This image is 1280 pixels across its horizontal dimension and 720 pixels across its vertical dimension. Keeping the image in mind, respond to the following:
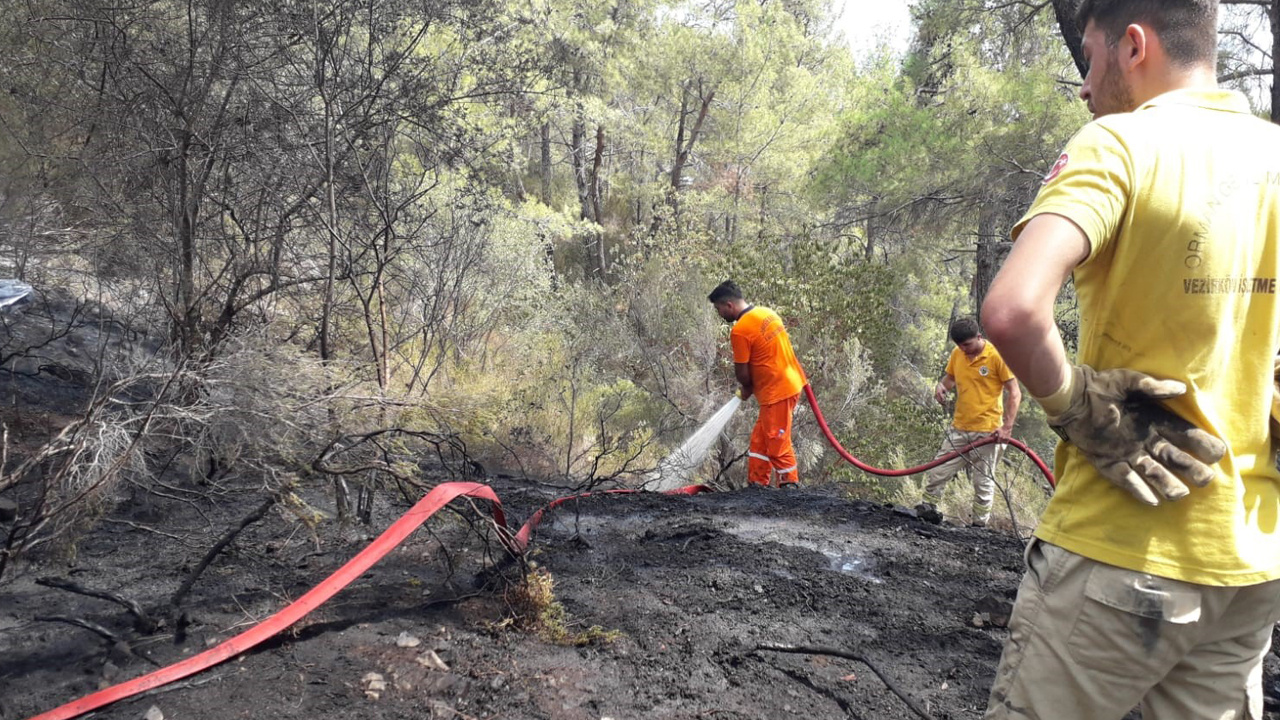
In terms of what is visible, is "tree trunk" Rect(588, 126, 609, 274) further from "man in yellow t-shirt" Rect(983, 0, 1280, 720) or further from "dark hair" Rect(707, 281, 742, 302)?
"man in yellow t-shirt" Rect(983, 0, 1280, 720)

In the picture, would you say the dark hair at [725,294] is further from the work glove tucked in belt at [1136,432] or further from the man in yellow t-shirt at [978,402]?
the work glove tucked in belt at [1136,432]

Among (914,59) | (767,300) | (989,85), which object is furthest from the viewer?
(914,59)

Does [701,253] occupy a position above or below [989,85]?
below

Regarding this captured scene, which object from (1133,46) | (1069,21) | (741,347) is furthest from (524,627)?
(1069,21)

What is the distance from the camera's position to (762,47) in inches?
738

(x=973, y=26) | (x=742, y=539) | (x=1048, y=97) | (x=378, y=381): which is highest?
(x=973, y=26)

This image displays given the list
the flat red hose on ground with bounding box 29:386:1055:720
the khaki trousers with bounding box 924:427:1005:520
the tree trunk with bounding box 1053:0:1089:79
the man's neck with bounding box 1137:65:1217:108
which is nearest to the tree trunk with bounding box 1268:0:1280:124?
the tree trunk with bounding box 1053:0:1089:79

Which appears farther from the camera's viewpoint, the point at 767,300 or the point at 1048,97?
the point at 767,300

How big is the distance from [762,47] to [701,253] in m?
8.47

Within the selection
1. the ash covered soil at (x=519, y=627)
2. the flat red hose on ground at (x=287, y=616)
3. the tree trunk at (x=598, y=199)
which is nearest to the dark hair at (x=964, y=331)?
the ash covered soil at (x=519, y=627)

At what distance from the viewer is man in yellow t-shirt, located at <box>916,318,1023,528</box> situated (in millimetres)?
6059

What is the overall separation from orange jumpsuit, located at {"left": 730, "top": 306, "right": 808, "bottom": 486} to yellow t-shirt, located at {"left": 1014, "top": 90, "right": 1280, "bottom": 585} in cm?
479

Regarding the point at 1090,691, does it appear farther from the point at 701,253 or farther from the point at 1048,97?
the point at 701,253

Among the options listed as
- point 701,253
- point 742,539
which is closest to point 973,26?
point 701,253
